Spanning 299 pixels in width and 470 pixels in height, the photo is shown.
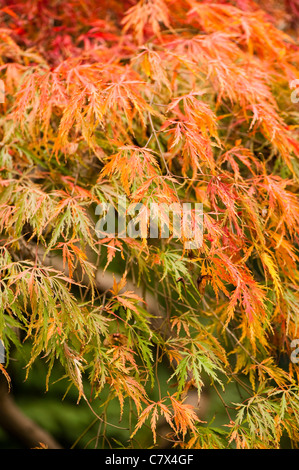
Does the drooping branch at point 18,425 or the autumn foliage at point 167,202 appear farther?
the drooping branch at point 18,425

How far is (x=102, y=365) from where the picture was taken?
1.07 metres

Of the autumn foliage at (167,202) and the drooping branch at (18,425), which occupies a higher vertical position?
the autumn foliage at (167,202)

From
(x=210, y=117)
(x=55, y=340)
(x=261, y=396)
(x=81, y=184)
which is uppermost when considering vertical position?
(x=210, y=117)

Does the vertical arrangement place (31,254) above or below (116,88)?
below

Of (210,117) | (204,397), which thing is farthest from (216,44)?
(204,397)

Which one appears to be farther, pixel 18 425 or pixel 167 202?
pixel 18 425

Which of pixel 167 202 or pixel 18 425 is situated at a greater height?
pixel 167 202

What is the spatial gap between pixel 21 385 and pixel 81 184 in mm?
1294

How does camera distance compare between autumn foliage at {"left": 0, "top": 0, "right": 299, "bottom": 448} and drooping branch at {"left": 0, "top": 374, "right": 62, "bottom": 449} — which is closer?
autumn foliage at {"left": 0, "top": 0, "right": 299, "bottom": 448}

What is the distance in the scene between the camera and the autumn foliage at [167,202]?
1.05 meters

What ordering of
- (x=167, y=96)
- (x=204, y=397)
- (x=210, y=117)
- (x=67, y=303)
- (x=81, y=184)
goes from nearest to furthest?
(x=67, y=303) < (x=210, y=117) < (x=81, y=184) < (x=167, y=96) < (x=204, y=397)

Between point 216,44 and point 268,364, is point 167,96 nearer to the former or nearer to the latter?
point 216,44

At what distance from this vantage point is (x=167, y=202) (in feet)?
3.35

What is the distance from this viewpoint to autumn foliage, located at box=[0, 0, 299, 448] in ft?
3.43
